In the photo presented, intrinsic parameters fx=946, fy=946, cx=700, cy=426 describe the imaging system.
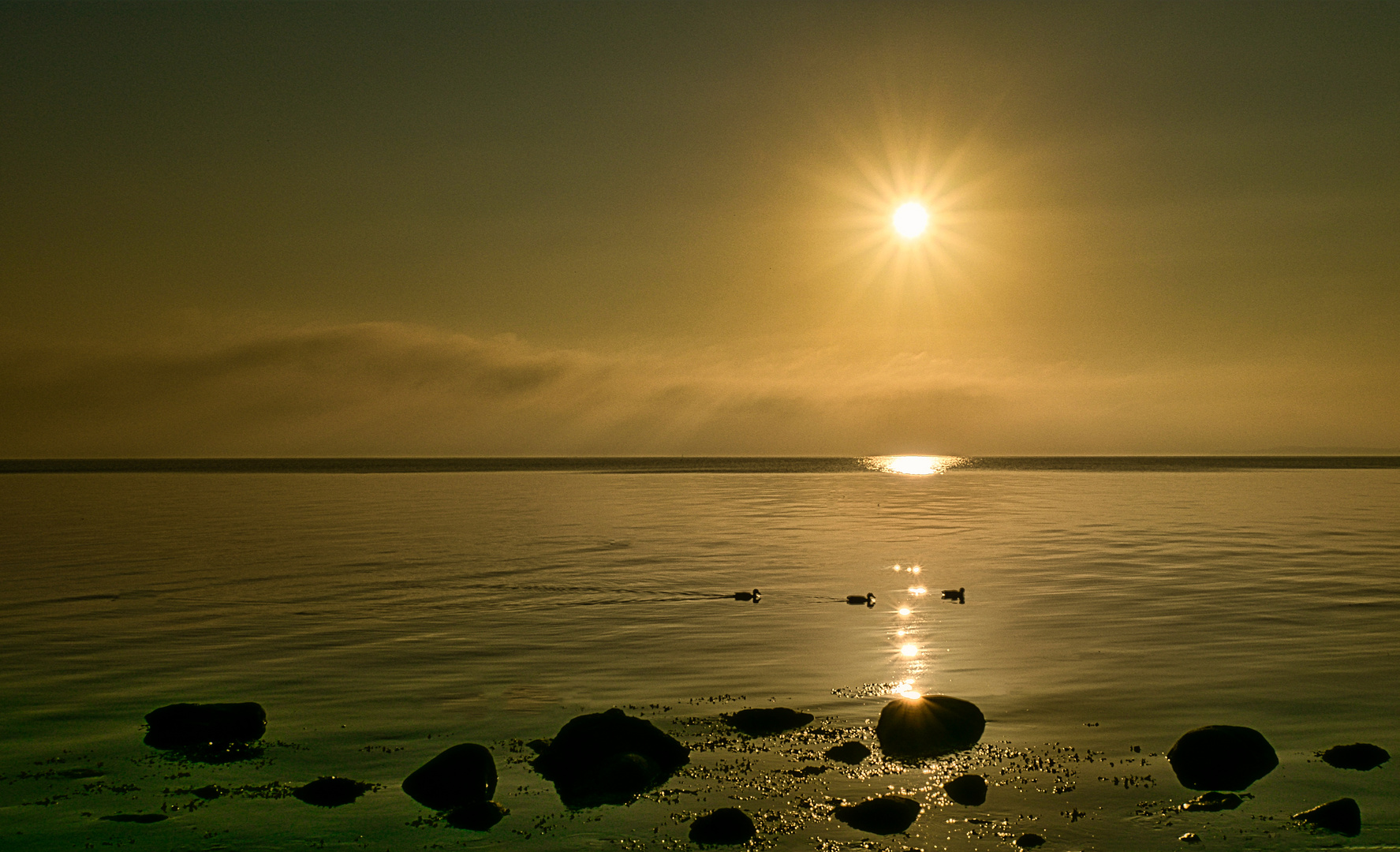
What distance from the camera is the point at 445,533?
233 feet

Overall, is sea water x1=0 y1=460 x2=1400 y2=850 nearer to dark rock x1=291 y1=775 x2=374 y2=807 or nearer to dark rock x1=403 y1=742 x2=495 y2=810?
dark rock x1=291 y1=775 x2=374 y2=807

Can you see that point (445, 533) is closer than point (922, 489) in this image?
Yes

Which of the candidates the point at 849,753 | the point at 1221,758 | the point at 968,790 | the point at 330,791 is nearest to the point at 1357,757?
the point at 1221,758

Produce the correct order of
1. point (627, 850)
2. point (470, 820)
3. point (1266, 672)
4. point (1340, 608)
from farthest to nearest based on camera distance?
point (1340, 608) < point (1266, 672) < point (470, 820) < point (627, 850)

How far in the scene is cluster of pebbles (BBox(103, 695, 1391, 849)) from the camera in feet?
51.4

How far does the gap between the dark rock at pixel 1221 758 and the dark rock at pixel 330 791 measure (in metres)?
15.1

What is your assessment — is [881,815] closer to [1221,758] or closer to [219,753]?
[1221,758]

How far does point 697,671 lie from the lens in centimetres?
2666

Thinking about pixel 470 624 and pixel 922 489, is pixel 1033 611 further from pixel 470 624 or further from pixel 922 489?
pixel 922 489

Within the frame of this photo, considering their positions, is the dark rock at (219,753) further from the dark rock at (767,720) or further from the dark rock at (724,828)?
the dark rock at (767,720)

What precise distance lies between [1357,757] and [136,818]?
74.1ft

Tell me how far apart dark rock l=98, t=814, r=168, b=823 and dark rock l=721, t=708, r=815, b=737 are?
11.0 m

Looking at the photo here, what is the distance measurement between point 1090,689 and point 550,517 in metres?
68.7

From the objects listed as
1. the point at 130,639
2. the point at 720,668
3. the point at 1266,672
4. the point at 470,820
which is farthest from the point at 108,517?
the point at 1266,672
